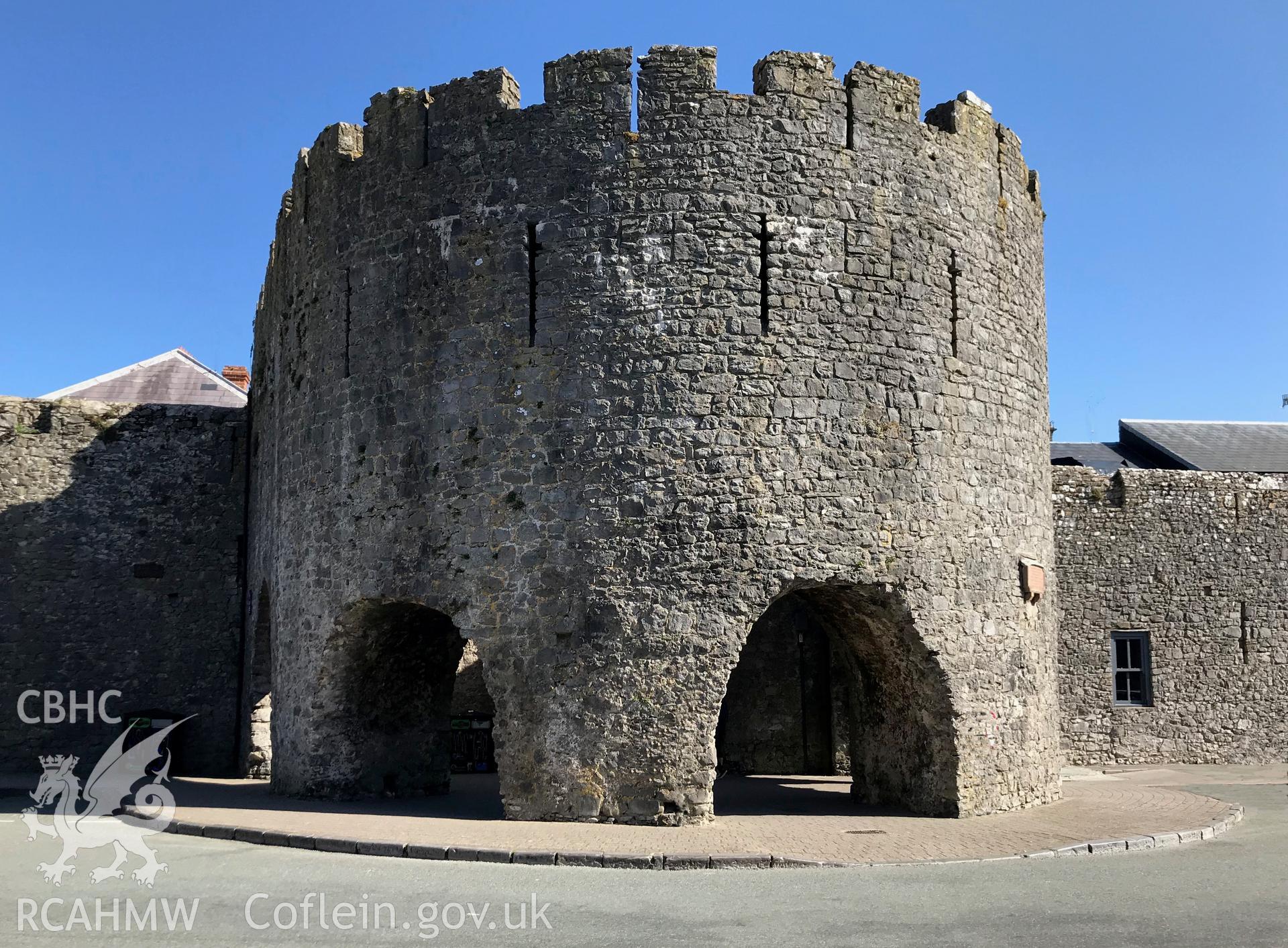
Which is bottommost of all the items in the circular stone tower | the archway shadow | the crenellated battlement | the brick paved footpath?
the archway shadow

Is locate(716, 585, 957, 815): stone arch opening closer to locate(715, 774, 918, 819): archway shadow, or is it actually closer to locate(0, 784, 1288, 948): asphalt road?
locate(715, 774, 918, 819): archway shadow

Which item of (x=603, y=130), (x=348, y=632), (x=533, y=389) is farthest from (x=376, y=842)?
(x=603, y=130)

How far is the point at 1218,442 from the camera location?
2567cm

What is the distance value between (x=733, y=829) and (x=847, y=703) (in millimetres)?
6829

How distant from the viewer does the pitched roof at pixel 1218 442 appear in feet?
80.4

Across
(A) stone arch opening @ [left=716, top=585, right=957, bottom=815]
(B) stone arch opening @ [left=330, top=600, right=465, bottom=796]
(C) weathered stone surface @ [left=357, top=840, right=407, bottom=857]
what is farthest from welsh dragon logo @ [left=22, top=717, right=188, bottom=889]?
(A) stone arch opening @ [left=716, top=585, right=957, bottom=815]

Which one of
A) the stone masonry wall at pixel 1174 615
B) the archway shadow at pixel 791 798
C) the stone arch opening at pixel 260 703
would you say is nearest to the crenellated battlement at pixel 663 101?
the archway shadow at pixel 791 798

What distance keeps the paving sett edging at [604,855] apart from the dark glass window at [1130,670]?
8.80 metres

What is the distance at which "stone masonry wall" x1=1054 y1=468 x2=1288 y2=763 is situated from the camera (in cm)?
1870

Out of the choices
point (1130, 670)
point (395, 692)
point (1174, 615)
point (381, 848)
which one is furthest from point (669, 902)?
point (1174, 615)

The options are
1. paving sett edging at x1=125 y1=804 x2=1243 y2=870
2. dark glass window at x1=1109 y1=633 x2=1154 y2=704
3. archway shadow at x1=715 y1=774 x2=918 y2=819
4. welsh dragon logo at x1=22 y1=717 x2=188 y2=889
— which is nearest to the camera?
welsh dragon logo at x1=22 y1=717 x2=188 y2=889

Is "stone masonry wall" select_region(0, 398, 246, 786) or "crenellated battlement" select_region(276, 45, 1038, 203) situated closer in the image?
"crenellated battlement" select_region(276, 45, 1038, 203)

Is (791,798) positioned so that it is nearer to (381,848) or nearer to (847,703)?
(847,703)

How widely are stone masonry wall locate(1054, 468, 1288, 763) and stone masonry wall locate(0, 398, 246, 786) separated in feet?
43.9
